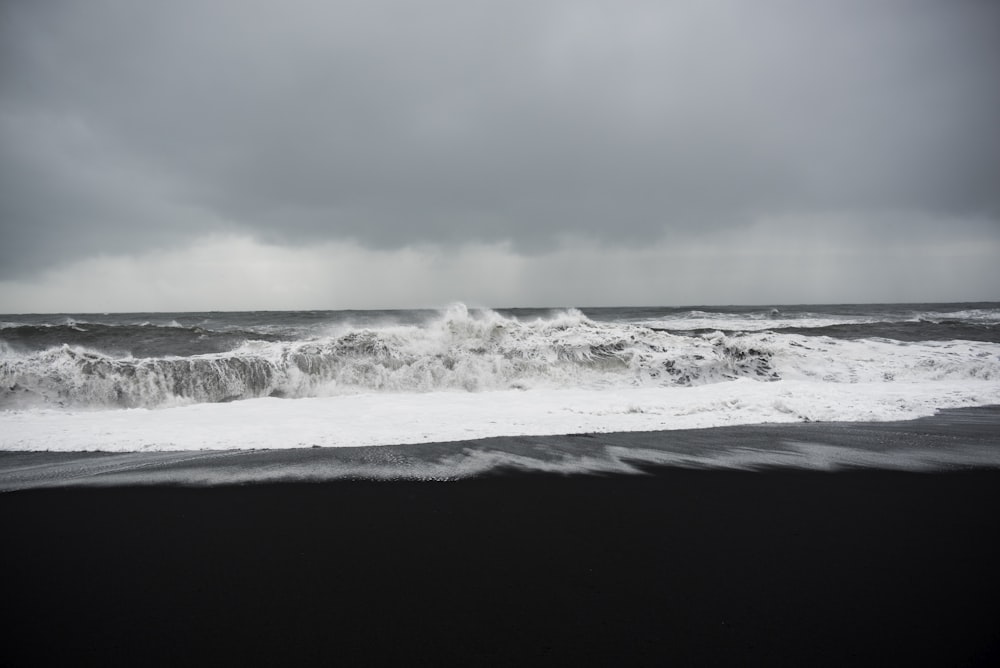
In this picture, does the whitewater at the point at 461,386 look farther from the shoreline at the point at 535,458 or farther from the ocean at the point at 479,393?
the shoreline at the point at 535,458

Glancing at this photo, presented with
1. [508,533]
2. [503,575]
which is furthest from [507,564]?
[508,533]

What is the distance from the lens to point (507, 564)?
2.83 m

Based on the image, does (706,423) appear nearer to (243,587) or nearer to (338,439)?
(338,439)

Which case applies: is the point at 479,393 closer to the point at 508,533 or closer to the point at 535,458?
the point at 535,458

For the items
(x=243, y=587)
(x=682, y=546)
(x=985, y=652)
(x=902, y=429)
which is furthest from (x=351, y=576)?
(x=902, y=429)

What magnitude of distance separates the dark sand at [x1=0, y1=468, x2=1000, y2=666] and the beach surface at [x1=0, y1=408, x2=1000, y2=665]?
1 centimetres

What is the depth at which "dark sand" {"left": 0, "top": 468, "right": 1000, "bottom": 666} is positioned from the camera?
215 cm

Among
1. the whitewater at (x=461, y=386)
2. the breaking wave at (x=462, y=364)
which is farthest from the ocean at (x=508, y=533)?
the breaking wave at (x=462, y=364)

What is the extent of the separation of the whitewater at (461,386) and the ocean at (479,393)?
0.13 ft

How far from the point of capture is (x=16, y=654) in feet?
7.08

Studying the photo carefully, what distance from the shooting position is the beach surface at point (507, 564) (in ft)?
7.11

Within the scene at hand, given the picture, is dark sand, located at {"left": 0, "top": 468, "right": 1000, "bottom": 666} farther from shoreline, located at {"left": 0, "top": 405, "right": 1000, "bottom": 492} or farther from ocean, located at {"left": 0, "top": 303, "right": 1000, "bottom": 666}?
shoreline, located at {"left": 0, "top": 405, "right": 1000, "bottom": 492}

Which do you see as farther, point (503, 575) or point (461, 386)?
point (461, 386)

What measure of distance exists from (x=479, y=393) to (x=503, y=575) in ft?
25.1
